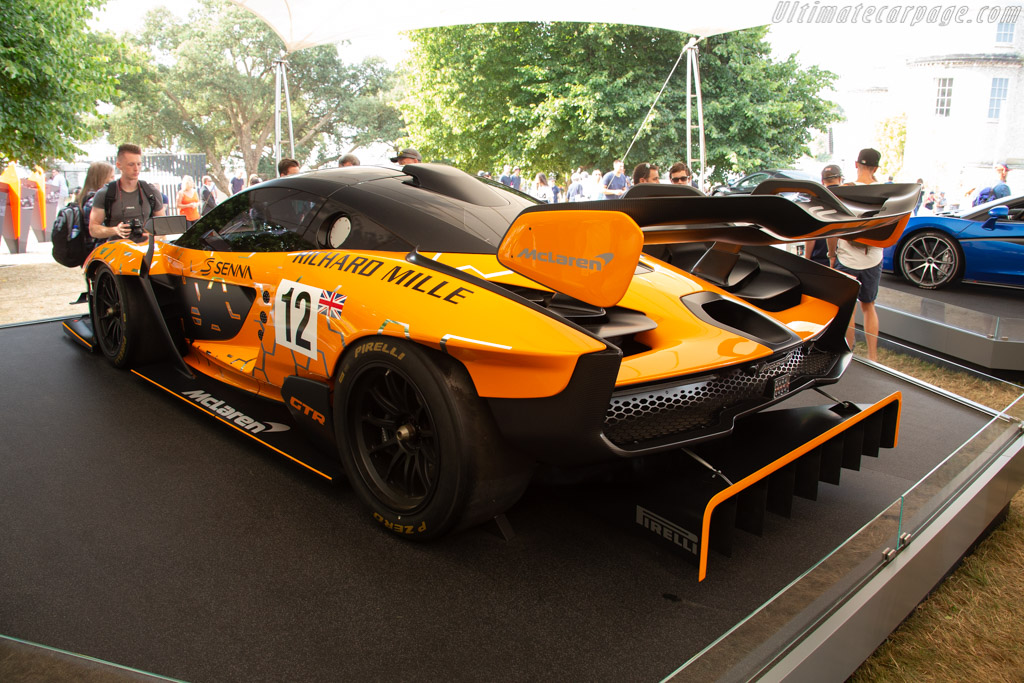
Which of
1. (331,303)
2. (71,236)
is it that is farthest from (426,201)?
(71,236)

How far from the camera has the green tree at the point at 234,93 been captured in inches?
1240

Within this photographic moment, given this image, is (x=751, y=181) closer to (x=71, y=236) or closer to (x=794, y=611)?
(x=71, y=236)

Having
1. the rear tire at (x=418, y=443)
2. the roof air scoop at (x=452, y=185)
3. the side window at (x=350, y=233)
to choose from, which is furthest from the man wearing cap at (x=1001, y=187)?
the rear tire at (x=418, y=443)

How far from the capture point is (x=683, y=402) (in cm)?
196

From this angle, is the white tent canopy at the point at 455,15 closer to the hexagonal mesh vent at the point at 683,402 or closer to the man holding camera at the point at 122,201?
the man holding camera at the point at 122,201

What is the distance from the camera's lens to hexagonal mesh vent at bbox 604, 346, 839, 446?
1860mm

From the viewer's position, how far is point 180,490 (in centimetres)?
247

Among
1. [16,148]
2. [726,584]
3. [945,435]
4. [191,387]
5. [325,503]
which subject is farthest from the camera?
[16,148]

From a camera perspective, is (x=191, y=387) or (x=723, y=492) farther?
(x=191, y=387)

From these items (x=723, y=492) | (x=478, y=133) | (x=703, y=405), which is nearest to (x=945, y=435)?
(x=703, y=405)

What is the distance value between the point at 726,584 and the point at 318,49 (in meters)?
36.2

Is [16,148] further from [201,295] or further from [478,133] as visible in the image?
[478,133]

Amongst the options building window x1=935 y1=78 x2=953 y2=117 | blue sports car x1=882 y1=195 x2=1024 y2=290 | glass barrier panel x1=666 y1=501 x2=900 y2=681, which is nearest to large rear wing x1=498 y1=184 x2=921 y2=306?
glass barrier panel x1=666 y1=501 x2=900 y2=681

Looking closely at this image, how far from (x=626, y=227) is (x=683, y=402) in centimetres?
63
